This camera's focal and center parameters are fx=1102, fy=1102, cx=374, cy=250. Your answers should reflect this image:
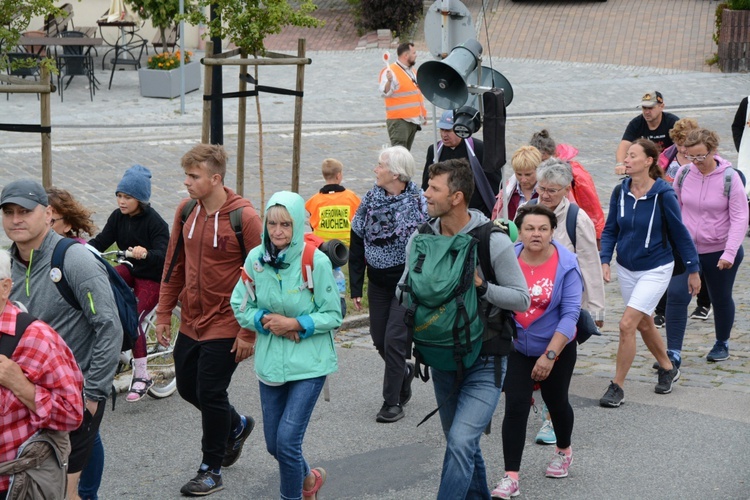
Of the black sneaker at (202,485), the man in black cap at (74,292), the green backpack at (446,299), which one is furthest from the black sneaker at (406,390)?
the man in black cap at (74,292)

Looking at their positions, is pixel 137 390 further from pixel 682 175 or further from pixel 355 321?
pixel 682 175

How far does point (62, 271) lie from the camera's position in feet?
16.3

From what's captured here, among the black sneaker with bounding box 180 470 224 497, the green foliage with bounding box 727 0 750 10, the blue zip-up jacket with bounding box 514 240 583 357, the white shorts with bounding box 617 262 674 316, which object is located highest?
the green foliage with bounding box 727 0 750 10

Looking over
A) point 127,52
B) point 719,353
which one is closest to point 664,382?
point 719,353

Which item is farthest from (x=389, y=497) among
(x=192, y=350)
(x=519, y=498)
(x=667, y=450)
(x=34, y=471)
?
(x=34, y=471)

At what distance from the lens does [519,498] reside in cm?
625

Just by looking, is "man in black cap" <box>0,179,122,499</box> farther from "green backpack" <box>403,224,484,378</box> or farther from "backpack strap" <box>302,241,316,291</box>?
"green backpack" <box>403,224,484,378</box>

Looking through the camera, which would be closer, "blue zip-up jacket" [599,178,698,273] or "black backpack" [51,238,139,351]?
"black backpack" [51,238,139,351]

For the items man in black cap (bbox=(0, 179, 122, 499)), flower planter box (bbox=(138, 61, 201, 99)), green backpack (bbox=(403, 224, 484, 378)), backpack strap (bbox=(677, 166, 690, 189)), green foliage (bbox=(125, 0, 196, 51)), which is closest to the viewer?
man in black cap (bbox=(0, 179, 122, 499))

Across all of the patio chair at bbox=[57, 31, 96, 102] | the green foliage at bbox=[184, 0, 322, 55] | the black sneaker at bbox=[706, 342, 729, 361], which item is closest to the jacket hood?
the black sneaker at bbox=[706, 342, 729, 361]

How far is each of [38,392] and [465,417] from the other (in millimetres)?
1999

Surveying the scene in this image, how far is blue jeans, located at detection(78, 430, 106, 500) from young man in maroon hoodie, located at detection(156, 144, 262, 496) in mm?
708

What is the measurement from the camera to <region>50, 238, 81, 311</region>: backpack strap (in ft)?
16.3

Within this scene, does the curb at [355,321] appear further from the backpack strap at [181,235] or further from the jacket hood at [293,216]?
the jacket hood at [293,216]
